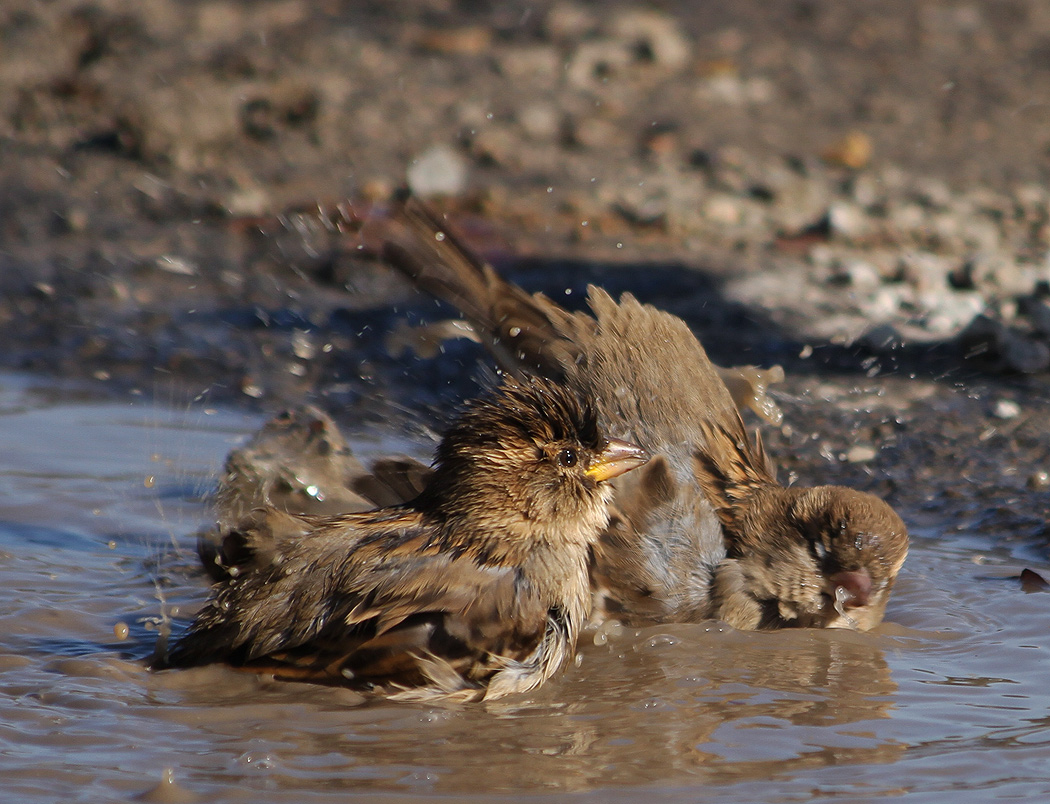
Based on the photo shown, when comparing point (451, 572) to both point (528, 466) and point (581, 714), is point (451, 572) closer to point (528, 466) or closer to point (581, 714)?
point (528, 466)

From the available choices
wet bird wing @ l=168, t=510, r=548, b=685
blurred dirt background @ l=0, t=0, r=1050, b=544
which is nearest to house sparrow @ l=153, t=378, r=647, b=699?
wet bird wing @ l=168, t=510, r=548, b=685

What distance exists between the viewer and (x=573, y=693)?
423 centimetres

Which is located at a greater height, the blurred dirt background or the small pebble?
→ the blurred dirt background

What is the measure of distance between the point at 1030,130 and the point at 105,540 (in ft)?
26.2

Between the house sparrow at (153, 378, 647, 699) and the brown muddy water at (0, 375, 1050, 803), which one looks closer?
the brown muddy water at (0, 375, 1050, 803)

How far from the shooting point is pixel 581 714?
4039 mm

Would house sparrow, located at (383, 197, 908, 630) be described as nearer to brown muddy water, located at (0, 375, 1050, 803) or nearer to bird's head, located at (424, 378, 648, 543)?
brown muddy water, located at (0, 375, 1050, 803)

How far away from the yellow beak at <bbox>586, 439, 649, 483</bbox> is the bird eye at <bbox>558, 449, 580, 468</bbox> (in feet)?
0.18

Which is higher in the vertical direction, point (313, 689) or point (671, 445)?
point (671, 445)

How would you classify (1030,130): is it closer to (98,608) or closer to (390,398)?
(390,398)

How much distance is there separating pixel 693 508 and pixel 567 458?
687 millimetres

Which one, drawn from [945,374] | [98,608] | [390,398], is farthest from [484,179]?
[98,608]

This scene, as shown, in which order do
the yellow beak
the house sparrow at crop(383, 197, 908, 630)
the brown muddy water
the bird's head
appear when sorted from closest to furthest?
the brown muddy water
the bird's head
the yellow beak
the house sparrow at crop(383, 197, 908, 630)

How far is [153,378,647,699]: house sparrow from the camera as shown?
4062 mm
